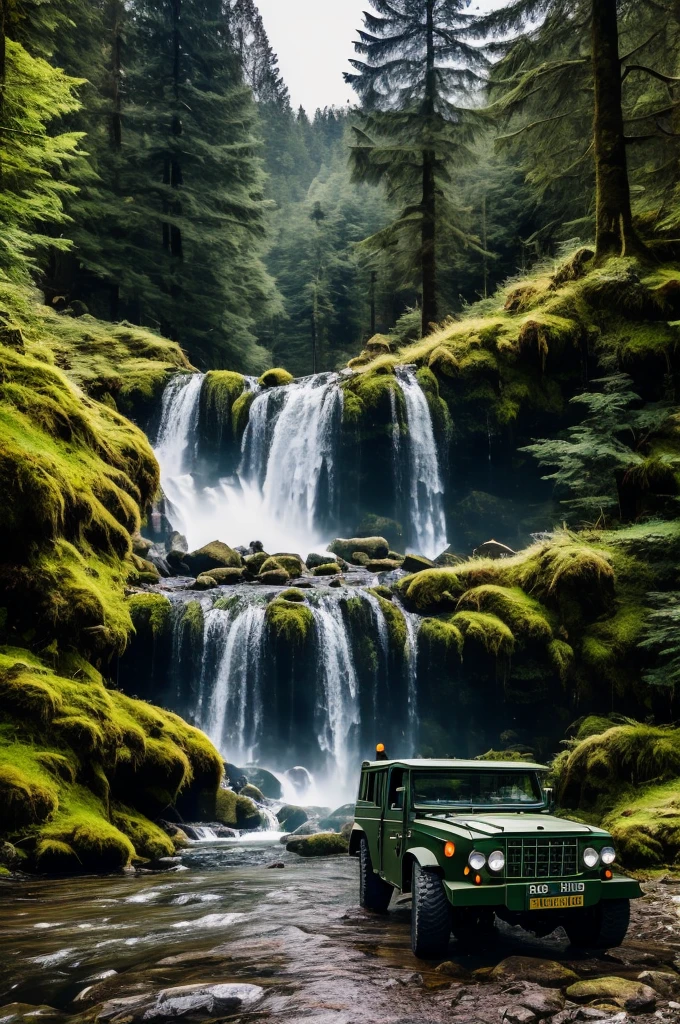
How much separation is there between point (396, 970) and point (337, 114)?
8815cm

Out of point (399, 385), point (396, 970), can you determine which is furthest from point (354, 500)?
point (396, 970)

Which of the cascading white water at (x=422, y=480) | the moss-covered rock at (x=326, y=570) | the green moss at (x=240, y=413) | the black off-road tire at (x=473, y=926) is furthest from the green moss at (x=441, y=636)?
the green moss at (x=240, y=413)

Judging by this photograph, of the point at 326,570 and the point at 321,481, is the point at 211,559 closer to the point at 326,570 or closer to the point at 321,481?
the point at 326,570

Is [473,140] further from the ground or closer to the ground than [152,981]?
further from the ground

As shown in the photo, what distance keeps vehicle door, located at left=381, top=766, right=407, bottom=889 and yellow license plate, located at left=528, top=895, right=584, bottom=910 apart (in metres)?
1.18

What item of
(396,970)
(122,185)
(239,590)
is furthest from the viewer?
(122,185)

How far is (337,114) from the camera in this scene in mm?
81250

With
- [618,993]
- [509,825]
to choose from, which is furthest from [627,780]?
[618,993]

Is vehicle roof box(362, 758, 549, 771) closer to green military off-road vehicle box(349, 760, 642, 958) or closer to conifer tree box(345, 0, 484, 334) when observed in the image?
green military off-road vehicle box(349, 760, 642, 958)

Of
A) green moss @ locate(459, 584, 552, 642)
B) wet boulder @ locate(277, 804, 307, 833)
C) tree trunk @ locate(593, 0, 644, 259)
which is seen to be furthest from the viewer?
tree trunk @ locate(593, 0, 644, 259)

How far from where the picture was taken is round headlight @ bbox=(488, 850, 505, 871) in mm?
4906

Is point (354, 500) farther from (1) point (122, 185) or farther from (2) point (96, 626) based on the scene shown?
(1) point (122, 185)

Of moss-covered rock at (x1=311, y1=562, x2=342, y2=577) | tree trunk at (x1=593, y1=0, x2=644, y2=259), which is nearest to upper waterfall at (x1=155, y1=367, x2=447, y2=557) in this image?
moss-covered rock at (x1=311, y1=562, x2=342, y2=577)

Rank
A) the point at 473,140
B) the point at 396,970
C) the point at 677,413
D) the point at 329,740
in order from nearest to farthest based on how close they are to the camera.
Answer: the point at 396,970 → the point at 677,413 → the point at 329,740 → the point at 473,140
